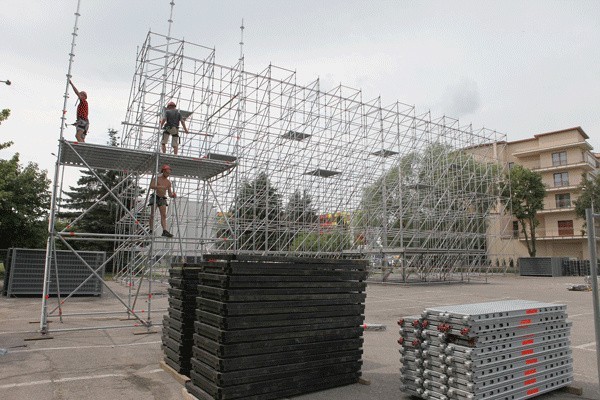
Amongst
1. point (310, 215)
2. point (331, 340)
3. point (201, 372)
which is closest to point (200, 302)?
point (201, 372)

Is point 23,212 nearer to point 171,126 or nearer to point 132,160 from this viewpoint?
point 132,160

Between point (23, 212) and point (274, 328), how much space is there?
23.6 metres

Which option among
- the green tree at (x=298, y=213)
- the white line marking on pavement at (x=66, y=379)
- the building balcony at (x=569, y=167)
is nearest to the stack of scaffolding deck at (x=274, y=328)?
the white line marking on pavement at (x=66, y=379)

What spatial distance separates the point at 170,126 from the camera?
972cm

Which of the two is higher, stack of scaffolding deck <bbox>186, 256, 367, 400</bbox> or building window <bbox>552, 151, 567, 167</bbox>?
building window <bbox>552, 151, 567, 167</bbox>

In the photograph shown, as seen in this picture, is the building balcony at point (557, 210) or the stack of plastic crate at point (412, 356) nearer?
the stack of plastic crate at point (412, 356)

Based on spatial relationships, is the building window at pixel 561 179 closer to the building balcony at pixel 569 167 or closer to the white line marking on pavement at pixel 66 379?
the building balcony at pixel 569 167

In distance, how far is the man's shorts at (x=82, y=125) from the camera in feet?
29.5

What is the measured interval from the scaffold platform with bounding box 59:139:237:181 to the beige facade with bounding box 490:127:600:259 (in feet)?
141

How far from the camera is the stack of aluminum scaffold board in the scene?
177 inches

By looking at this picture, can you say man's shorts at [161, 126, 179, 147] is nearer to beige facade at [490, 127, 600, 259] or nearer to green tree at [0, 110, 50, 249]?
green tree at [0, 110, 50, 249]

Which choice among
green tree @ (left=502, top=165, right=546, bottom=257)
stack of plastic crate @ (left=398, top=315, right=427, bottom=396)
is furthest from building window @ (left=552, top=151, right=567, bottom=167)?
stack of plastic crate @ (left=398, top=315, right=427, bottom=396)

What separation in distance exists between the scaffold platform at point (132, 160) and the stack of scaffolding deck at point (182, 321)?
402cm

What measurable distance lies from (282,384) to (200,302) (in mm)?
1390
